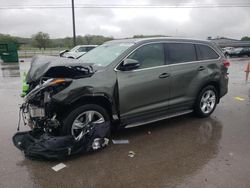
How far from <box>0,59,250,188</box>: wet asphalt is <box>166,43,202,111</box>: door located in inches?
22.2

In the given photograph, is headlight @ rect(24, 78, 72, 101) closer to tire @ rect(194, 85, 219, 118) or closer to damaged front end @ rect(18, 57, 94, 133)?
damaged front end @ rect(18, 57, 94, 133)

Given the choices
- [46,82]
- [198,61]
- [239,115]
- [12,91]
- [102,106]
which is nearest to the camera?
[46,82]

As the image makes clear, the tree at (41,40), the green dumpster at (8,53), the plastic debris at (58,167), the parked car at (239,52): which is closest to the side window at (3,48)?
the green dumpster at (8,53)

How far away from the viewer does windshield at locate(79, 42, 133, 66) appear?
440 centimetres

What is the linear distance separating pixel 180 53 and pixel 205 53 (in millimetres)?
810

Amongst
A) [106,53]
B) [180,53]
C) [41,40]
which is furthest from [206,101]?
[41,40]

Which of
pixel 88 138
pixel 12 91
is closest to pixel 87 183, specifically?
pixel 88 138

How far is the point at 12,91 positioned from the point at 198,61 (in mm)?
6550

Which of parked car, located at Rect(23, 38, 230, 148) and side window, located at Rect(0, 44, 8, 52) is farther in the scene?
side window, located at Rect(0, 44, 8, 52)

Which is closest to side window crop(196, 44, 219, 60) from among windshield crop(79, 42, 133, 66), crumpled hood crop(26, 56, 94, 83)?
windshield crop(79, 42, 133, 66)

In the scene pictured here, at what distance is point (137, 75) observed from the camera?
4312 mm

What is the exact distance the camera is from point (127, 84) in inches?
164

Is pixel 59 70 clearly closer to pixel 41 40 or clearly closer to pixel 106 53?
pixel 106 53

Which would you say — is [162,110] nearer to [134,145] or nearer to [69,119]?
[134,145]
